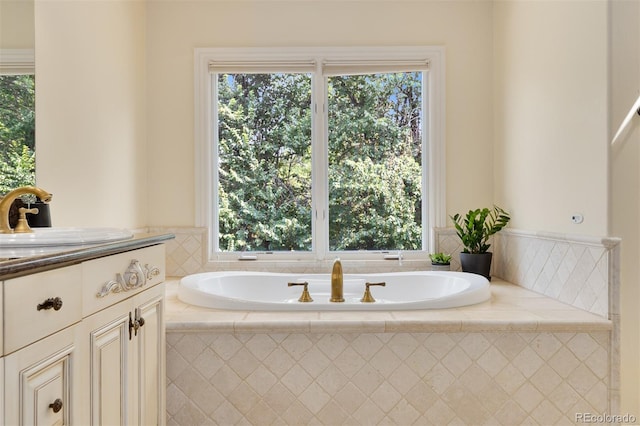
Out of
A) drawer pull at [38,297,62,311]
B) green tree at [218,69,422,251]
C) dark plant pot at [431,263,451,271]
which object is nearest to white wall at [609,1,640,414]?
dark plant pot at [431,263,451,271]

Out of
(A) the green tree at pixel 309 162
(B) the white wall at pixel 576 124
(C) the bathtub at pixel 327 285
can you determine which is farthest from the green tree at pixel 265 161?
(B) the white wall at pixel 576 124

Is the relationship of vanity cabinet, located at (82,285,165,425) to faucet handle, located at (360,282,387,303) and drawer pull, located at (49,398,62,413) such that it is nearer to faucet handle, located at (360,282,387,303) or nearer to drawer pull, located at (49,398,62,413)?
drawer pull, located at (49,398,62,413)

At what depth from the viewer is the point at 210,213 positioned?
3.35 m

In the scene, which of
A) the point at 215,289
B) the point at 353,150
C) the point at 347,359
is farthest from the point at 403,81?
the point at 347,359

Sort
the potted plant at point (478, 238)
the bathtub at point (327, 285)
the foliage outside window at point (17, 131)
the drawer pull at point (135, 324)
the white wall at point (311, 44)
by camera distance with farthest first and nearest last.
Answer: the white wall at point (311, 44), the potted plant at point (478, 238), the bathtub at point (327, 285), the foliage outside window at point (17, 131), the drawer pull at point (135, 324)

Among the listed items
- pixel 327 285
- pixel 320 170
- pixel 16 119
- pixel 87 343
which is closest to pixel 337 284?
pixel 327 285

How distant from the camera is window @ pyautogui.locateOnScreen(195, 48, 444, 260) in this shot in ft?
11.0

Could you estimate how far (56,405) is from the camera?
3.70ft

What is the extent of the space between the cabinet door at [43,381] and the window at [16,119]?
957 mm

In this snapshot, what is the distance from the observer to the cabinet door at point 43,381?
97 centimetres

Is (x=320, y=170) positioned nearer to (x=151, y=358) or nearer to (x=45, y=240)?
(x=151, y=358)

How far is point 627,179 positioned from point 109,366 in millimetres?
2105

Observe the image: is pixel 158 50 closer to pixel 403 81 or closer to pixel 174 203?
pixel 174 203

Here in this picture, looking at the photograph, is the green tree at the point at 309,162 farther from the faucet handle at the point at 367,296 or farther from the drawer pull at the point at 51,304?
the drawer pull at the point at 51,304
